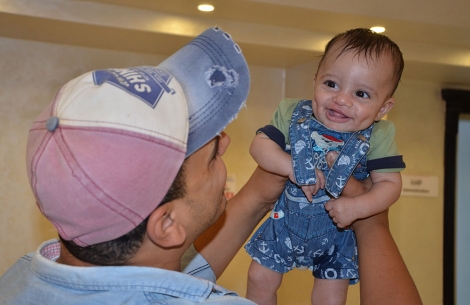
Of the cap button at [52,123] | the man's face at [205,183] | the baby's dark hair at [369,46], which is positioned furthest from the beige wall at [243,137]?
the cap button at [52,123]

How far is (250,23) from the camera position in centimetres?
304

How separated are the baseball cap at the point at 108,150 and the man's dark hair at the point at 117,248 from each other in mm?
27

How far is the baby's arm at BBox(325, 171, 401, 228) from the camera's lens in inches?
54.2

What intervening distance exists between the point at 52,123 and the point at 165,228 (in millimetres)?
282

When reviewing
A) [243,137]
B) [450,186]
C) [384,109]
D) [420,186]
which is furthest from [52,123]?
[450,186]

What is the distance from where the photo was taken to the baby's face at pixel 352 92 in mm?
1406

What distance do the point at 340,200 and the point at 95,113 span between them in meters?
0.73

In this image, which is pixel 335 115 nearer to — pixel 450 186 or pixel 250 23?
pixel 250 23

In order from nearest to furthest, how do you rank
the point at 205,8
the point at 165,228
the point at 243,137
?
the point at 165,228, the point at 205,8, the point at 243,137

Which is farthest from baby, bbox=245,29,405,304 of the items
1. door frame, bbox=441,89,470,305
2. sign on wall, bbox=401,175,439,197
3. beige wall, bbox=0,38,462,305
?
door frame, bbox=441,89,470,305

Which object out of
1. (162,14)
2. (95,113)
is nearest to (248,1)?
(162,14)

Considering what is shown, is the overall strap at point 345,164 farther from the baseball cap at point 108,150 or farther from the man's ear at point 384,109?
the baseball cap at point 108,150

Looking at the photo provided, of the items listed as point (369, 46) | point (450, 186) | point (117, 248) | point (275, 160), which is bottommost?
point (117, 248)

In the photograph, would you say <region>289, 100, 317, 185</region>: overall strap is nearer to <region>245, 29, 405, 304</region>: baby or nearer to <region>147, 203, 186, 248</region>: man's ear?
<region>245, 29, 405, 304</region>: baby
